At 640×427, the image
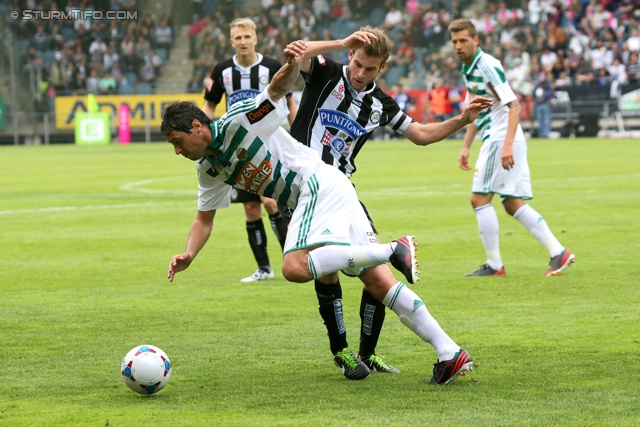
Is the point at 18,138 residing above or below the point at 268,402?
below

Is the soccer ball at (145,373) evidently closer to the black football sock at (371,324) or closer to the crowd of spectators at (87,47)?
the black football sock at (371,324)

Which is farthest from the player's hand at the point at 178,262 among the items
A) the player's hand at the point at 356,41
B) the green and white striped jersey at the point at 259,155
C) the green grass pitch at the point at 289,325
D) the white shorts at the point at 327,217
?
the player's hand at the point at 356,41

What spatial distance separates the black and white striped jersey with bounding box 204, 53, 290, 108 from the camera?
31.6 feet

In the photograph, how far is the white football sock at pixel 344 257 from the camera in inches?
204

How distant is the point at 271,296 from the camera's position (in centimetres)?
848

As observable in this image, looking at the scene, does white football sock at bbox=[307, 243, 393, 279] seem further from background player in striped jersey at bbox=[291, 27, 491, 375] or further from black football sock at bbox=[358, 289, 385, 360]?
black football sock at bbox=[358, 289, 385, 360]

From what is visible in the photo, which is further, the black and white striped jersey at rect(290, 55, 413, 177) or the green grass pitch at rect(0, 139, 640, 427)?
the black and white striped jersey at rect(290, 55, 413, 177)

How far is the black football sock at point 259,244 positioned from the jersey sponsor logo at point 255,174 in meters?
3.93

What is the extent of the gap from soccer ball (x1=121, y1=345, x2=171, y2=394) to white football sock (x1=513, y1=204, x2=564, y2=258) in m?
5.08

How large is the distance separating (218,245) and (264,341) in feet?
17.6

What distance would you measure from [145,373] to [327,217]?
1.23 m

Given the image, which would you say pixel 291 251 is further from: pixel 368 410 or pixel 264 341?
pixel 264 341

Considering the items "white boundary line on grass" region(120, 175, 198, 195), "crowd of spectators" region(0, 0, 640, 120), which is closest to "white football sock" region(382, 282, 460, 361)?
"white boundary line on grass" region(120, 175, 198, 195)

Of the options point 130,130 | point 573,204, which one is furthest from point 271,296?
point 130,130
